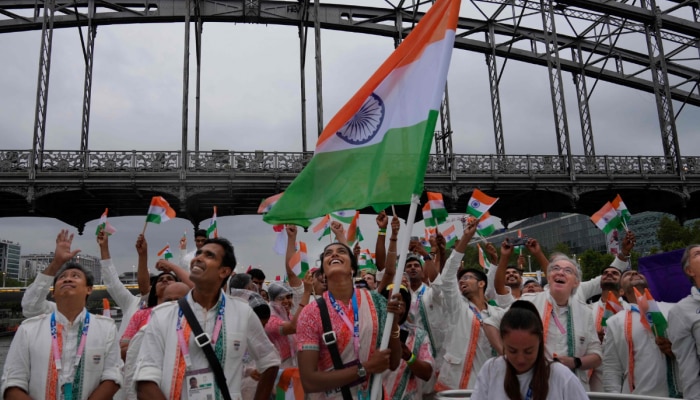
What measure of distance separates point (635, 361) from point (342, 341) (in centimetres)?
247

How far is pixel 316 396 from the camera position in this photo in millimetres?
3031

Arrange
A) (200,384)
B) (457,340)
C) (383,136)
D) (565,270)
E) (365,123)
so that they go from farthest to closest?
(457,340)
(565,270)
(365,123)
(383,136)
(200,384)

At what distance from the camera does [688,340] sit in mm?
3689

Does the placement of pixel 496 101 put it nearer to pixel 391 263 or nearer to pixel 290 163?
pixel 290 163

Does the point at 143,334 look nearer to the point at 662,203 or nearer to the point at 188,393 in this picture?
the point at 188,393

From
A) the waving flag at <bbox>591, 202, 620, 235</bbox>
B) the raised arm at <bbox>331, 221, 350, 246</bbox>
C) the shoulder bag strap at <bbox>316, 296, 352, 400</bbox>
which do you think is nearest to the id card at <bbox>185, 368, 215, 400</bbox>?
the shoulder bag strap at <bbox>316, 296, 352, 400</bbox>

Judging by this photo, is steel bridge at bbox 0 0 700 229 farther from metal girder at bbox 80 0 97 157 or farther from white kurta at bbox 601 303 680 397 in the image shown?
white kurta at bbox 601 303 680 397

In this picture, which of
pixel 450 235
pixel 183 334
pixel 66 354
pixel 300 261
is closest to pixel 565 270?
pixel 183 334

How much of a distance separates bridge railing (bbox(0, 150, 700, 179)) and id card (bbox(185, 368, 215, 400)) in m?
14.3

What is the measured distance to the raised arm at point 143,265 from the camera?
→ 5484 millimetres

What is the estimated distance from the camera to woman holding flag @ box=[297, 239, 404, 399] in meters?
2.87

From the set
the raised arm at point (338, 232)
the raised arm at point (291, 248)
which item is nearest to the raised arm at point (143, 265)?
the raised arm at point (291, 248)

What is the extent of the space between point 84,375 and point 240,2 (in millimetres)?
19953

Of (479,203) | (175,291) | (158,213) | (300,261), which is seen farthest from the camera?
(158,213)
